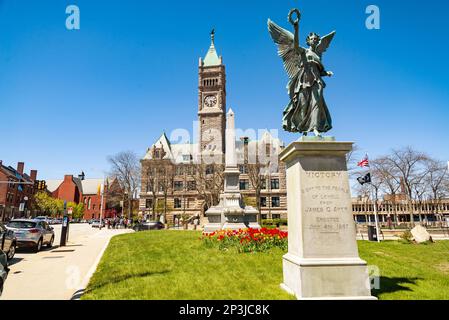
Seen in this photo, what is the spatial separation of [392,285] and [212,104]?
63.4 meters

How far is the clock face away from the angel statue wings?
61171mm

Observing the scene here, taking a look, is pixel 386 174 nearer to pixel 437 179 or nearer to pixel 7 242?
pixel 437 179

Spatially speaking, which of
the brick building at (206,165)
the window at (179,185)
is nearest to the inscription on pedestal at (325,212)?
the brick building at (206,165)

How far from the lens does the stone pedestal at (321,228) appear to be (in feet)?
18.6

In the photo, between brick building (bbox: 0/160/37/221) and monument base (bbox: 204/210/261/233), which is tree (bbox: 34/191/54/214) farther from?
monument base (bbox: 204/210/261/233)

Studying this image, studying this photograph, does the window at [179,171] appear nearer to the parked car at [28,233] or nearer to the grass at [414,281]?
the parked car at [28,233]

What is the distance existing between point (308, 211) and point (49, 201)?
95.3m

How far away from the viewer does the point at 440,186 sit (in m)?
45.8

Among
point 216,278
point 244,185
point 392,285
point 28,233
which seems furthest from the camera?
point 244,185

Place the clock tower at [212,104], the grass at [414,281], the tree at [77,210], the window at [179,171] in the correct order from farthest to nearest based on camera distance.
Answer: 1. the tree at [77,210]
2. the window at [179,171]
3. the clock tower at [212,104]
4. the grass at [414,281]

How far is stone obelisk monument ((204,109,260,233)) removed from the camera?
70.8ft

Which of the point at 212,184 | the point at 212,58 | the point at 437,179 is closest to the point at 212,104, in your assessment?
the point at 212,58

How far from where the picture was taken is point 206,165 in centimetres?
5722

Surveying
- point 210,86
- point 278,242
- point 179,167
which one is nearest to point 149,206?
point 179,167
